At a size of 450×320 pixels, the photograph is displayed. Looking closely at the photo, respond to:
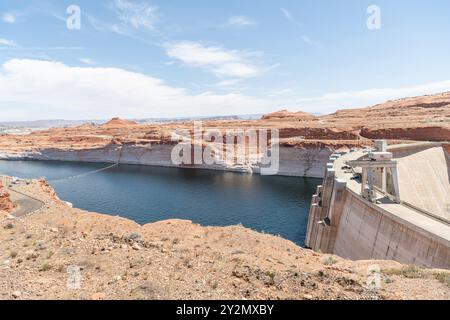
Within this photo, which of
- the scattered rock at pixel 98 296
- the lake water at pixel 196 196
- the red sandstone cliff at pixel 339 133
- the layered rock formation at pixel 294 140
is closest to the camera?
the scattered rock at pixel 98 296

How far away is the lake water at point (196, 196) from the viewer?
34.7 meters

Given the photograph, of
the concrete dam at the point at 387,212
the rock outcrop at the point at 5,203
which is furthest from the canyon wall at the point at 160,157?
the rock outcrop at the point at 5,203

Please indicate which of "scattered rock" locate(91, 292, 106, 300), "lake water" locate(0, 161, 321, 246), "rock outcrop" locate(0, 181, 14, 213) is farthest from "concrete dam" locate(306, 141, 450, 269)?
"rock outcrop" locate(0, 181, 14, 213)

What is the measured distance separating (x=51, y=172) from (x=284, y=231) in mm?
62386

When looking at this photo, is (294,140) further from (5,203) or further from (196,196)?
(5,203)

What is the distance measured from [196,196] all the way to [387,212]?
31.1 m

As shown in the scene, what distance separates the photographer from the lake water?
114 feet

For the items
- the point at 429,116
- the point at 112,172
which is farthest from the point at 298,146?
the point at 112,172

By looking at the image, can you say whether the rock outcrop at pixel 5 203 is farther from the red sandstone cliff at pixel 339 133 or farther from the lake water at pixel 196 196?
the red sandstone cliff at pixel 339 133

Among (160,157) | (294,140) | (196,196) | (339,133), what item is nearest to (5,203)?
(196,196)

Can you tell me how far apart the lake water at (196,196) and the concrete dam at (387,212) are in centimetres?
530

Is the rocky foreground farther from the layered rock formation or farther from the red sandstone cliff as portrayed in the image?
the red sandstone cliff

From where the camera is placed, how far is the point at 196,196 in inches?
1791

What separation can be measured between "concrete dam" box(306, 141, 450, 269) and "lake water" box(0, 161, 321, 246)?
5298 mm
